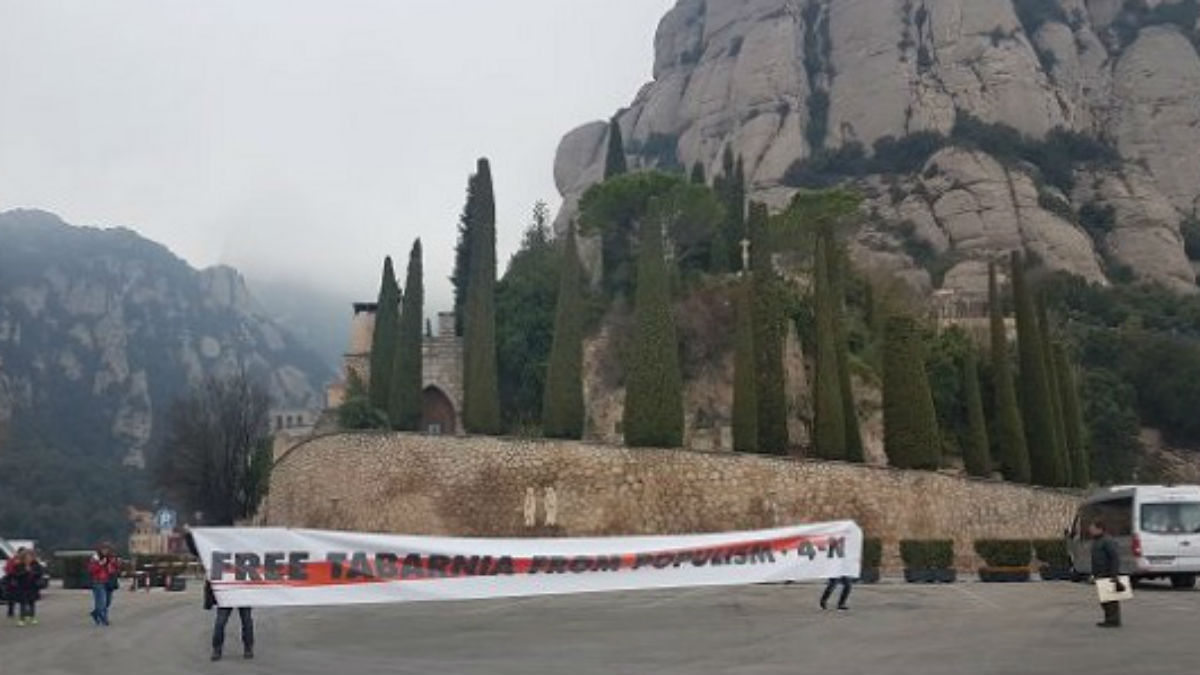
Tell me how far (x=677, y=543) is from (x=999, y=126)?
86607 millimetres

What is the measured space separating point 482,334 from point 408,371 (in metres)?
5.01

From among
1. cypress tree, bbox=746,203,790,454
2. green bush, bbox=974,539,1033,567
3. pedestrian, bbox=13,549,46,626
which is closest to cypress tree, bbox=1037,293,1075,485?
cypress tree, bbox=746,203,790,454

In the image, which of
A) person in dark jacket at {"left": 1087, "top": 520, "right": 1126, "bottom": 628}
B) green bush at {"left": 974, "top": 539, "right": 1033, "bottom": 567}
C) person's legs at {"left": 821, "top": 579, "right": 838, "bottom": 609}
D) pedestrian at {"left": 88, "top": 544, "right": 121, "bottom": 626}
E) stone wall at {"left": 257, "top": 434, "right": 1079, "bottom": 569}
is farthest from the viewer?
stone wall at {"left": 257, "top": 434, "right": 1079, "bottom": 569}

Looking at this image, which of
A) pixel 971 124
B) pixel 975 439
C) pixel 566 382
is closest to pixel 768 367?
pixel 566 382

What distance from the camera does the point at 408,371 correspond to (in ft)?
145

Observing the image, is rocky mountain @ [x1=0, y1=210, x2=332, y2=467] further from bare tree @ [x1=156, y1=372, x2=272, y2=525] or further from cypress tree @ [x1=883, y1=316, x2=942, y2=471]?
cypress tree @ [x1=883, y1=316, x2=942, y2=471]

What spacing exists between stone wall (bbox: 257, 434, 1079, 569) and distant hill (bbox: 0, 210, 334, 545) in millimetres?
57399

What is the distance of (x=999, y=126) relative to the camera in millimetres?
95250

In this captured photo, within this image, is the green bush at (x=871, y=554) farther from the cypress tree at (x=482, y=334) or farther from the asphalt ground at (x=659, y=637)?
the cypress tree at (x=482, y=334)

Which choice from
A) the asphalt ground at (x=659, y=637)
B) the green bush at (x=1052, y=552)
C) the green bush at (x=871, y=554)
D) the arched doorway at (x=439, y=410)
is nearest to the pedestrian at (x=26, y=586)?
the asphalt ground at (x=659, y=637)

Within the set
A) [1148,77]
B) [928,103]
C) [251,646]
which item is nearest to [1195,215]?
[1148,77]

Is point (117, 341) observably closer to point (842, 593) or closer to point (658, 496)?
point (658, 496)

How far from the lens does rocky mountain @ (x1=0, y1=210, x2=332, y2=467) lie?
5148 inches

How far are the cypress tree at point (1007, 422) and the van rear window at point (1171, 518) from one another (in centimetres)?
1865
